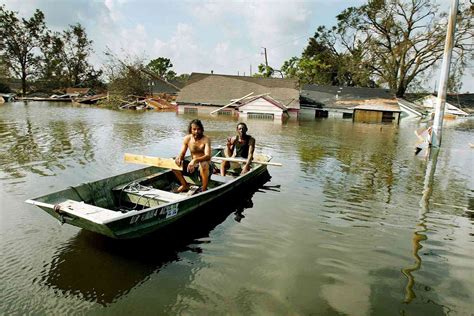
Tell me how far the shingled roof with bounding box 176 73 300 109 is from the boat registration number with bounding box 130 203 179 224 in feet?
103

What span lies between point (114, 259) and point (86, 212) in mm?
845

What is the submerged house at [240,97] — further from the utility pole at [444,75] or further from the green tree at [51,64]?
the green tree at [51,64]

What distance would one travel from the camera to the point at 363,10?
4778cm

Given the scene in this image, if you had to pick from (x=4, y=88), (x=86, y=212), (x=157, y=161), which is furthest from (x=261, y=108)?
(x=4, y=88)

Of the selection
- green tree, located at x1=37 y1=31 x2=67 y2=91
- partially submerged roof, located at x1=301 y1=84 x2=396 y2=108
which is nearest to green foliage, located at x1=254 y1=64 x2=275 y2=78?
partially submerged roof, located at x1=301 y1=84 x2=396 y2=108

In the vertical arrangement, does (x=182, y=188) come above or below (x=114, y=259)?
above

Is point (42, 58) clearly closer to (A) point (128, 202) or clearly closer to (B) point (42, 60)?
(B) point (42, 60)

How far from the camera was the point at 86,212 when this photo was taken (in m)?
5.02

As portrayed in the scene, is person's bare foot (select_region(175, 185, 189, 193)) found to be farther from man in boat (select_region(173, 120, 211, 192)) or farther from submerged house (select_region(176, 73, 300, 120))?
submerged house (select_region(176, 73, 300, 120))

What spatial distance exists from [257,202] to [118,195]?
3251mm

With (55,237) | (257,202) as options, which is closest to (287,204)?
(257,202)

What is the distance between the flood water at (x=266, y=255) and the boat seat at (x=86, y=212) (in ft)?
2.43

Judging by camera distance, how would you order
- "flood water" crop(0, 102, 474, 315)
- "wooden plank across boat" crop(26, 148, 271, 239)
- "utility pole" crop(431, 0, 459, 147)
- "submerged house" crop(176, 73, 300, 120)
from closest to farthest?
"flood water" crop(0, 102, 474, 315) < "wooden plank across boat" crop(26, 148, 271, 239) < "utility pole" crop(431, 0, 459, 147) < "submerged house" crop(176, 73, 300, 120)

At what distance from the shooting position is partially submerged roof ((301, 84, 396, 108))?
138 feet
